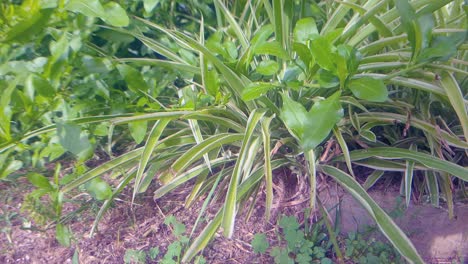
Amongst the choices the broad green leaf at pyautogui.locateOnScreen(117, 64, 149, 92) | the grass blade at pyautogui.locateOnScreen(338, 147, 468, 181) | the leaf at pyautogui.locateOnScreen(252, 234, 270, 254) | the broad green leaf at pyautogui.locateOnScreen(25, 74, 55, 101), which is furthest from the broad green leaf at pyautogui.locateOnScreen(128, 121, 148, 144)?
the grass blade at pyautogui.locateOnScreen(338, 147, 468, 181)

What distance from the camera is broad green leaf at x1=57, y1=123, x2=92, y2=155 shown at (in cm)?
183

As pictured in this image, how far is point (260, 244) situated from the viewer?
2.05 meters

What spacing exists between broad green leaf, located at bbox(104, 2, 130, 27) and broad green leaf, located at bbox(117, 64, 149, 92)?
19 centimetres

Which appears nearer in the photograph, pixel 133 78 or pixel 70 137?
pixel 70 137

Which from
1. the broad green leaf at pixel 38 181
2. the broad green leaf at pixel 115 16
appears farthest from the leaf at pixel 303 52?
the broad green leaf at pixel 38 181

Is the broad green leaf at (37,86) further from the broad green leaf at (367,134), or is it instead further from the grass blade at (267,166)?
the broad green leaf at (367,134)

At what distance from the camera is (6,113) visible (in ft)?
5.84

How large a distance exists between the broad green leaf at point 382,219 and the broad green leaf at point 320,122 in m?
0.38

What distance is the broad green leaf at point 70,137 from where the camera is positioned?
1.83 m

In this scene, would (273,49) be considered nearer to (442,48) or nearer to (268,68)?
(268,68)

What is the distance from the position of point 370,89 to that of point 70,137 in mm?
945

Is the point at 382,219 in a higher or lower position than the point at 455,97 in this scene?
lower

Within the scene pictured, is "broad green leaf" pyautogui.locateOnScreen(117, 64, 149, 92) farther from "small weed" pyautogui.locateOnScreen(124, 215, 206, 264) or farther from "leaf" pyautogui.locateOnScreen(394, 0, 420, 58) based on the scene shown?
"leaf" pyautogui.locateOnScreen(394, 0, 420, 58)

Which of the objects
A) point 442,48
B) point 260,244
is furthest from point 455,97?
point 260,244
